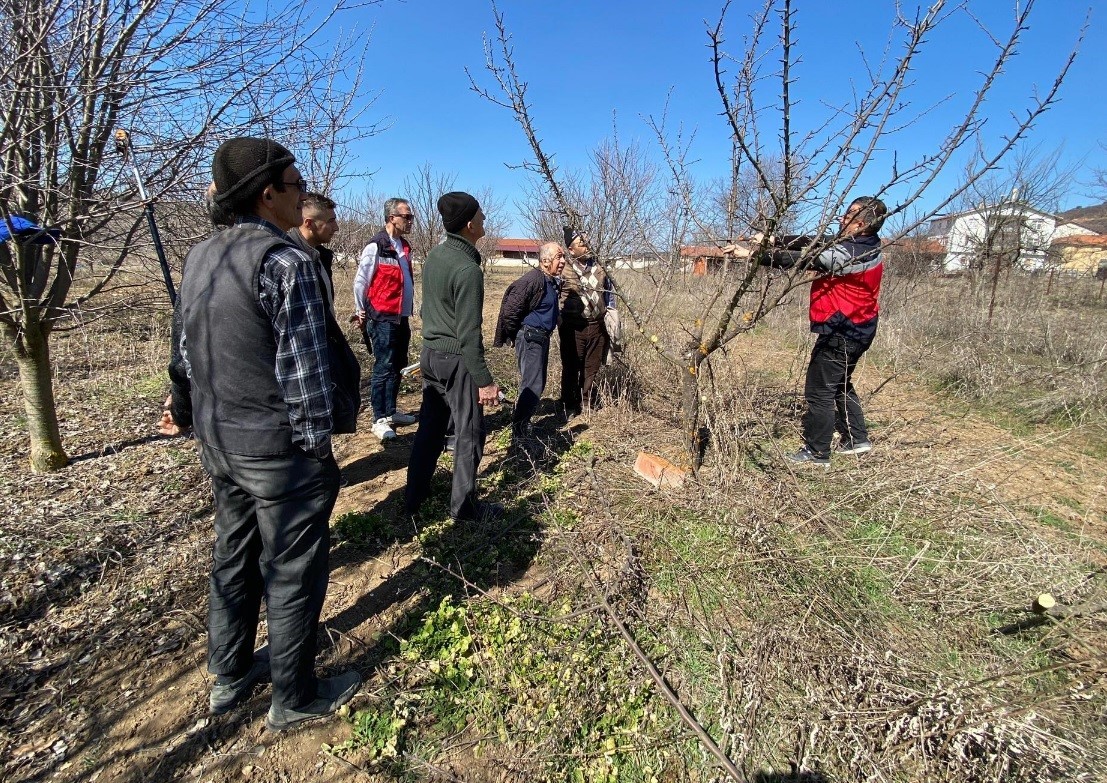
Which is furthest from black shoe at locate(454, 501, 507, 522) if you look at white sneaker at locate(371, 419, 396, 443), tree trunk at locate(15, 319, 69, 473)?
tree trunk at locate(15, 319, 69, 473)

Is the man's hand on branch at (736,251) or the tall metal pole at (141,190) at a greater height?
the tall metal pole at (141,190)

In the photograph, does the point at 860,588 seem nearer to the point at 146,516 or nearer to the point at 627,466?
the point at 627,466

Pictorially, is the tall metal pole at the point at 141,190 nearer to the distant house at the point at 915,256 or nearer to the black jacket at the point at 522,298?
the black jacket at the point at 522,298

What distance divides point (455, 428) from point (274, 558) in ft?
4.46

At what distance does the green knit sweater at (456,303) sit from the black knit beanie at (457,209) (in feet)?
0.25

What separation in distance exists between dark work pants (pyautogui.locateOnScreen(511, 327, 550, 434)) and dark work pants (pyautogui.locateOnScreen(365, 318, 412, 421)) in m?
1.07

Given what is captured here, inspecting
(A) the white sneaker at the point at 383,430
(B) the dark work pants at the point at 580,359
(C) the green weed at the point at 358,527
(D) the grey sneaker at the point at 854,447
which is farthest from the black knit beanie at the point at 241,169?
(D) the grey sneaker at the point at 854,447

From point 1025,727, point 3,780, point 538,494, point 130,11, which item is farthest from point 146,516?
point 1025,727

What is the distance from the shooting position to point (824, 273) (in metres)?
3.52

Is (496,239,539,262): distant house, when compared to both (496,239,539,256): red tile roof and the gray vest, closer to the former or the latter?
(496,239,539,256): red tile roof

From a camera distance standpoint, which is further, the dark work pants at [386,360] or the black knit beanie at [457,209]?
the dark work pants at [386,360]

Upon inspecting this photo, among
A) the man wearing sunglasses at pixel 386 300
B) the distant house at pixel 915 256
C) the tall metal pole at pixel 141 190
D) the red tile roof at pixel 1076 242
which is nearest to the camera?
the tall metal pole at pixel 141 190

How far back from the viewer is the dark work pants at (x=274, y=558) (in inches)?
66.9

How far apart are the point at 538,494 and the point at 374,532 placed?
1.13 m
